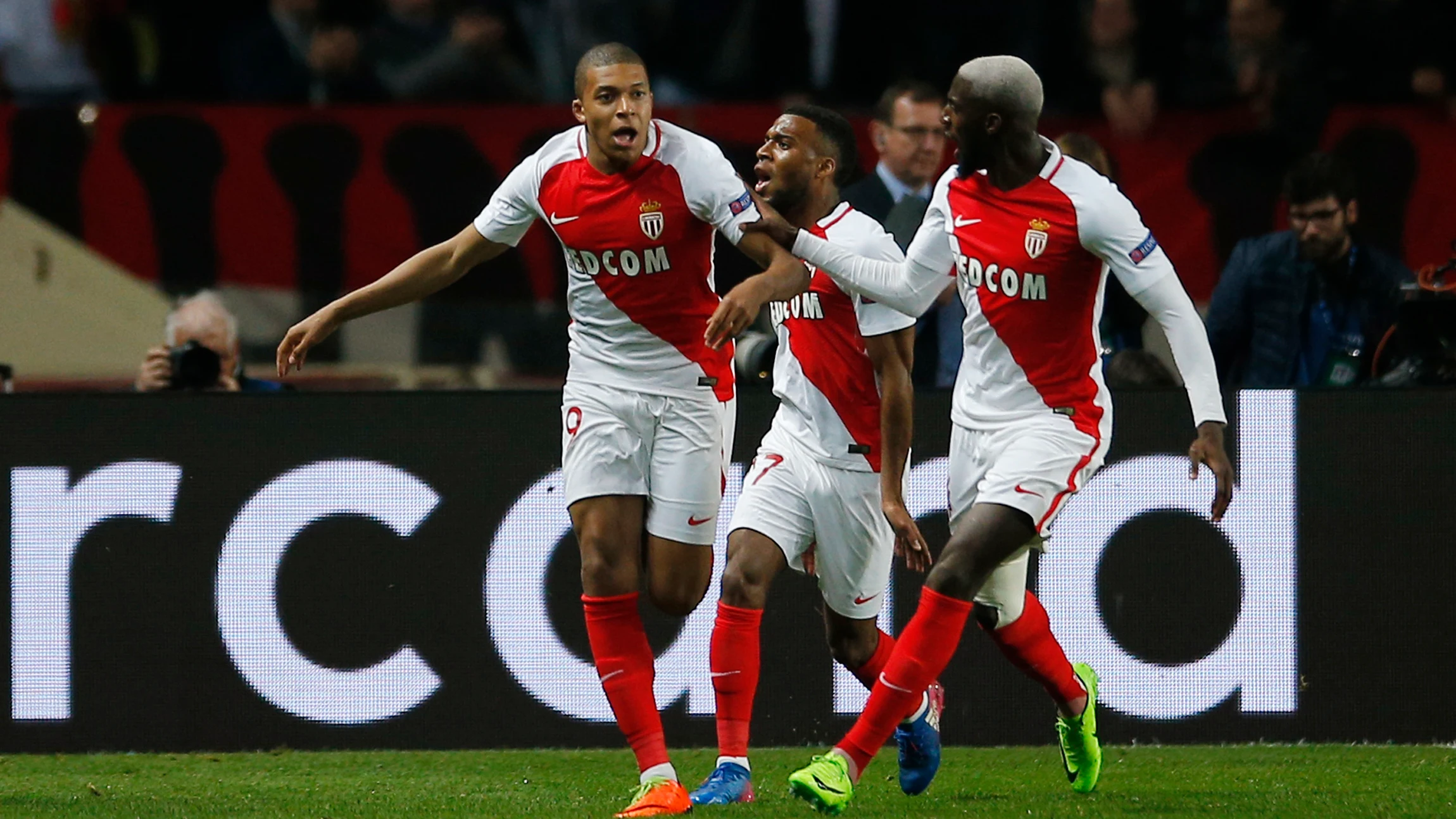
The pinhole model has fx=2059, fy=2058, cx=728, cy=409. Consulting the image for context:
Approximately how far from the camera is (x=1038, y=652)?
5.85 metres

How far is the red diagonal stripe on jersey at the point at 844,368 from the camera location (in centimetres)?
589

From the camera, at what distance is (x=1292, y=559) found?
6.87 metres

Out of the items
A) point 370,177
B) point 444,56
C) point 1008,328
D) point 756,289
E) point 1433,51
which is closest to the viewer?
point 756,289

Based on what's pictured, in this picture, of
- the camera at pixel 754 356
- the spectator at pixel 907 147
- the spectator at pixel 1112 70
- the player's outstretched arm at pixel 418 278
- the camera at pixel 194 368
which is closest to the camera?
the player's outstretched arm at pixel 418 278

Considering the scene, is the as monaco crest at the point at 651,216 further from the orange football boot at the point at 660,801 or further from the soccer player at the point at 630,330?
the orange football boot at the point at 660,801

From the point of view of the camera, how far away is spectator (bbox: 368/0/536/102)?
9.38 m

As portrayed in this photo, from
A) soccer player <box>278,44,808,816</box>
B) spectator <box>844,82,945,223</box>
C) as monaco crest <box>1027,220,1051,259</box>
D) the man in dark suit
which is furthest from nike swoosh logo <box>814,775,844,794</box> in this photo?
spectator <box>844,82,945,223</box>

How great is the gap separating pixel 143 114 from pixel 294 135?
675 millimetres

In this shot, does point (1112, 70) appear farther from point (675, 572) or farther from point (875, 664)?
point (675, 572)

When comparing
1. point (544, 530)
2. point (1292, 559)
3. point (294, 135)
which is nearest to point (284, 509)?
point (544, 530)

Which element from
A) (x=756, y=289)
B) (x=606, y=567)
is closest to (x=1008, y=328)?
(x=756, y=289)

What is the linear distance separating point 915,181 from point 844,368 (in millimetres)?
2163

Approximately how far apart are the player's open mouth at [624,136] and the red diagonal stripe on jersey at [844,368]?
75 centimetres

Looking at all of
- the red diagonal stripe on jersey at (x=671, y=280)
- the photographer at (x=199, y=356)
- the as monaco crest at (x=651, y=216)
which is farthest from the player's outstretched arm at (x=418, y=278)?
the photographer at (x=199, y=356)
